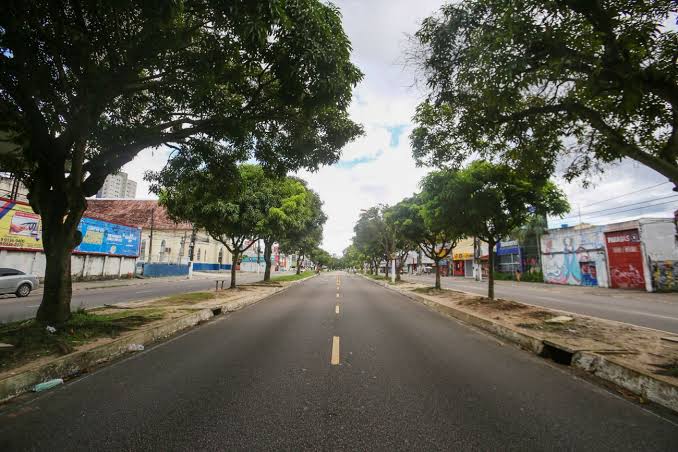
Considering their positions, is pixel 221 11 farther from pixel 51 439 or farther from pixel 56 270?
pixel 56 270

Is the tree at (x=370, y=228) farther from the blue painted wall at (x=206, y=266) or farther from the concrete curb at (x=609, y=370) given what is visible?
the blue painted wall at (x=206, y=266)

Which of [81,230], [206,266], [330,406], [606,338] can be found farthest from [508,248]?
[206,266]

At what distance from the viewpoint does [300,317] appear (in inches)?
412

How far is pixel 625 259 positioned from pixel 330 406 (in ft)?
102

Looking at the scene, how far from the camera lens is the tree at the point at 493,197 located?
11.9m

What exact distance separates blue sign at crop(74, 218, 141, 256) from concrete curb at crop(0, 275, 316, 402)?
23.4 meters

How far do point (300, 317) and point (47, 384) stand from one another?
6.63 m

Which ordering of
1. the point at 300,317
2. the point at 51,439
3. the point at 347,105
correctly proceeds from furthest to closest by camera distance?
the point at 300,317 < the point at 347,105 < the point at 51,439

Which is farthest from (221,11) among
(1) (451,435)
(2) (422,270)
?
(2) (422,270)

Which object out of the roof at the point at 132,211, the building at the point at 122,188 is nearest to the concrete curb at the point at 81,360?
the roof at the point at 132,211

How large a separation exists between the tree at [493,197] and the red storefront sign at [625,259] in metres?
18.4

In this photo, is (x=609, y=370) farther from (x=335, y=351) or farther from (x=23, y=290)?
(x=23, y=290)

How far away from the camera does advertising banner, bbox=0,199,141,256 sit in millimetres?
20844

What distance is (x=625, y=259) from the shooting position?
83.0 feet
